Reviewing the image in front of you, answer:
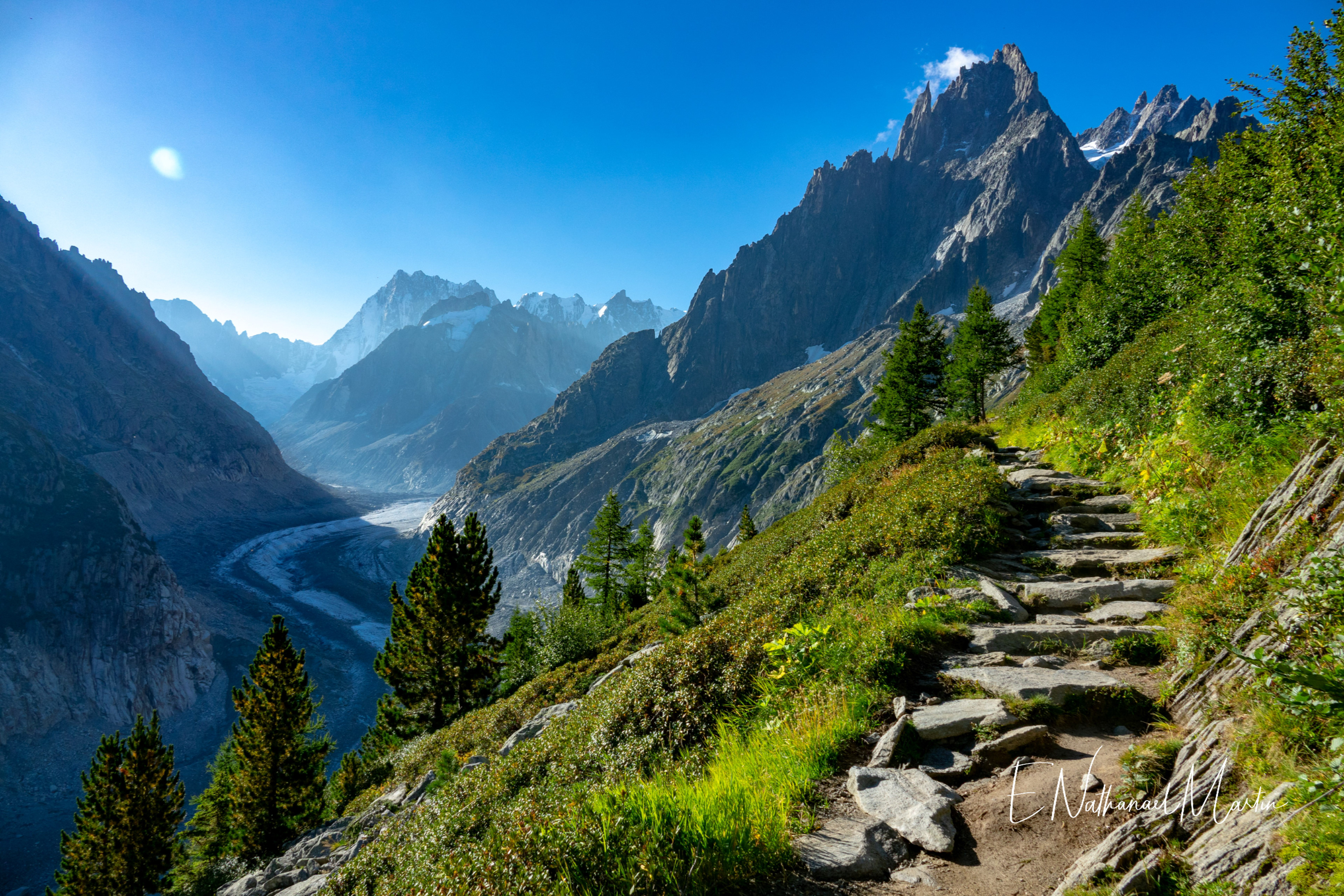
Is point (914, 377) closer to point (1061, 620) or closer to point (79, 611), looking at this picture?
point (1061, 620)

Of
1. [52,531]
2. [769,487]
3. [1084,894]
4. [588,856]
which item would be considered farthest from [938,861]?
[769,487]

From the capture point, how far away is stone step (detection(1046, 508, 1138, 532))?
1161 cm

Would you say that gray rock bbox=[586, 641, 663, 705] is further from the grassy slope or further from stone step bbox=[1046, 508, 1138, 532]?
stone step bbox=[1046, 508, 1138, 532]

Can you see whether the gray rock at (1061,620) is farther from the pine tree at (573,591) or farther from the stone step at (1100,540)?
the pine tree at (573,591)

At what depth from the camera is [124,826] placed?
29.1 meters

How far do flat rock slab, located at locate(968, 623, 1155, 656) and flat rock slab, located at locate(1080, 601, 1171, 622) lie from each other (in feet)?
1.33

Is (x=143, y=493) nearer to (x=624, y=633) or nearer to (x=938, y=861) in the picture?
(x=624, y=633)

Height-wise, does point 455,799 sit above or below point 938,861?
below

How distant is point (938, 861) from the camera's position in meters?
4.39

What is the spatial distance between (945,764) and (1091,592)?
5.34 m

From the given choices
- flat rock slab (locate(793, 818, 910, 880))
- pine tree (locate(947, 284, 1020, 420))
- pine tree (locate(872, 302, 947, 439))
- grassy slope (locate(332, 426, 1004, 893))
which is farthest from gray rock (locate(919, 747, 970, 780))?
pine tree (locate(947, 284, 1020, 420))

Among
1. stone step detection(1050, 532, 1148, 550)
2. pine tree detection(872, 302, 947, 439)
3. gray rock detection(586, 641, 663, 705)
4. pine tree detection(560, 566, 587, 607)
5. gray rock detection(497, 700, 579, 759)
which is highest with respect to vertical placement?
pine tree detection(872, 302, 947, 439)

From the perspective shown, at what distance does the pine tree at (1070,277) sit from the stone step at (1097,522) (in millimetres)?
34187

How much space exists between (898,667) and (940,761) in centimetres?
161
